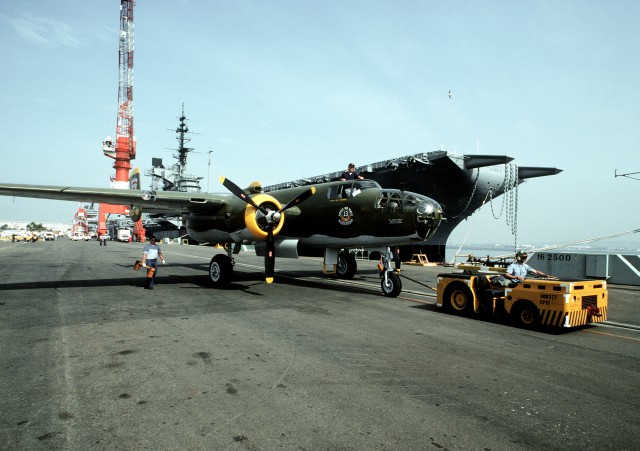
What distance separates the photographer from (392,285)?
1317cm

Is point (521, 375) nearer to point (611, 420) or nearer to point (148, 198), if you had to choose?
point (611, 420)

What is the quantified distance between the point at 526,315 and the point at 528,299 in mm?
461

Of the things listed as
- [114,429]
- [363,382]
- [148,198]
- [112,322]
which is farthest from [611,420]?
[148,198]

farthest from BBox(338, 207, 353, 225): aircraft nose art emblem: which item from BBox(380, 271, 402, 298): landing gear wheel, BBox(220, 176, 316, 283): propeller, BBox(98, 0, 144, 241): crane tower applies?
BBox(98, 0, 144, 241): crane tower

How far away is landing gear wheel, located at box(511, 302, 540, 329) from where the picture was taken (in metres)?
8.89

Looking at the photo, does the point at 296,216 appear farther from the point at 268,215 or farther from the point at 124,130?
the point at 124,130

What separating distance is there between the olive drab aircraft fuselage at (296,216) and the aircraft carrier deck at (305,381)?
136 inches

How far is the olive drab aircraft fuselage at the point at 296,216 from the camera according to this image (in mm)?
12633

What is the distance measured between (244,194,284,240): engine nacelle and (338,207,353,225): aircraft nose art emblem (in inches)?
85.6

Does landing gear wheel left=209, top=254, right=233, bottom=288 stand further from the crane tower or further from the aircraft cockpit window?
the crane tower

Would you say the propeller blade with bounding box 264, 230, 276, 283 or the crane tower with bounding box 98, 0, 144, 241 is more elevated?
the crane tower with bounding box 98, 0, 144, 241

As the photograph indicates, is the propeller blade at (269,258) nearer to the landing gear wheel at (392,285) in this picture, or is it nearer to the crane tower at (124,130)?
the landing gear wheel at (392,285)

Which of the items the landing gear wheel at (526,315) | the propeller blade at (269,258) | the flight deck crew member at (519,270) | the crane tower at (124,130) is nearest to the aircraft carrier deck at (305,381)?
the landing gear wheel at (526,315)

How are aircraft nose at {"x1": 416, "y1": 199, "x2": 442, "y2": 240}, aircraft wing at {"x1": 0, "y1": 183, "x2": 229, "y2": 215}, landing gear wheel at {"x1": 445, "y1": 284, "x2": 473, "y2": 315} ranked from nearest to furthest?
landing gear wheel at {"x1": 445, "y1": 284, "x2": 473, "y2": 315} < aircraft nose at {"x1": 416, "y1": 199, "x2": 442, "y2": 240} < aircraft wing at {"x1": 0, "y1": 183, "x2": 229, "y2": 215}
